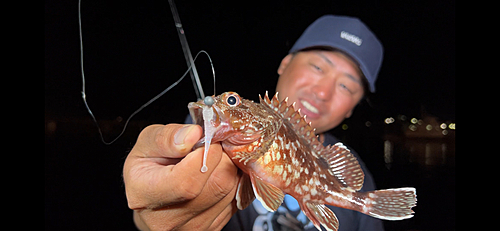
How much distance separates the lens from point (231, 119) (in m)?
0.62

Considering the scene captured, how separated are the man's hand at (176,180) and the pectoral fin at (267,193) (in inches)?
4.7

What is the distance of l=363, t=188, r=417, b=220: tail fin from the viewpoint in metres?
0.82

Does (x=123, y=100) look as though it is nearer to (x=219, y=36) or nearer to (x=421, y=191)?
(x=219, y=36)

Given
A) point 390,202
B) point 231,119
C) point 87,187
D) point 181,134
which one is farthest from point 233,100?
point 87,187

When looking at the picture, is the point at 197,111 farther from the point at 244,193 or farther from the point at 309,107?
the point at 309,107

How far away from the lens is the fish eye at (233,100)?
24.5 inches

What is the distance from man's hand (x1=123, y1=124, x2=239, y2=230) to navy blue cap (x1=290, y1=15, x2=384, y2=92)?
1422mm

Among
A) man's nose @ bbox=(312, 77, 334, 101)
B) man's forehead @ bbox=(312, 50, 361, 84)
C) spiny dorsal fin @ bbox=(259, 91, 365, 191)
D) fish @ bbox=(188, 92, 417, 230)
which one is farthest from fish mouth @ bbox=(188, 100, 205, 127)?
man's forehead @ bbox=(312, 50, 361, 84)

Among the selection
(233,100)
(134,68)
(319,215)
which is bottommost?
(319,215)

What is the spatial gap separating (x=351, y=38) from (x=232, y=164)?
160 centimetres

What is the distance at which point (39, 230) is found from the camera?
A: 0.86m

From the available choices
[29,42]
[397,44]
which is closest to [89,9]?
[29,42]

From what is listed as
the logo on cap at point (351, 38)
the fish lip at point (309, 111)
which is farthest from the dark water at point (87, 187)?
the logo on cap at point (351, 38)

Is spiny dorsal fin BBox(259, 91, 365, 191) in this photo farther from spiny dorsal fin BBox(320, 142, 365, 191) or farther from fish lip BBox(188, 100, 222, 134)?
fish lip BBox(188, 100, 222, 134)
